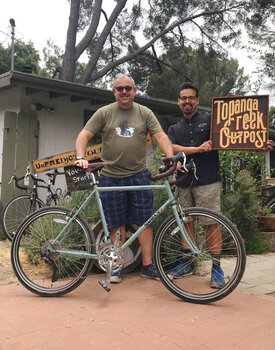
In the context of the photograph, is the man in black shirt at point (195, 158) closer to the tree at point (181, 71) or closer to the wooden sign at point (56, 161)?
the wooden sign at point (56, 161)

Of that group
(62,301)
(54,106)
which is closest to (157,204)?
(62,301)

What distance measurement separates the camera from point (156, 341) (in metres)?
2.17

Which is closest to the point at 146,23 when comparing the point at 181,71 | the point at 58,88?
the point at 181,71

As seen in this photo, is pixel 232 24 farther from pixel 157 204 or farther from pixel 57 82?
pixel 157 204

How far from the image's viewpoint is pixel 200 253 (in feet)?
9.79

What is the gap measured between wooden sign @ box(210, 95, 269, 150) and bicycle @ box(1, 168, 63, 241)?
10.1 feet

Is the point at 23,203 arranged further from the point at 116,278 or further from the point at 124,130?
the point at 124,130

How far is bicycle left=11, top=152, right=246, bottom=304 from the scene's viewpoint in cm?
295

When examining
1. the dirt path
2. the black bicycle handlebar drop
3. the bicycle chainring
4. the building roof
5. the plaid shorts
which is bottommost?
the dirt path

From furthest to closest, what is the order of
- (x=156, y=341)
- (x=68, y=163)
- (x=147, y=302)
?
1. (x=68, y=163)
2. (x=147, y=302)
3. (x=156, y=341)

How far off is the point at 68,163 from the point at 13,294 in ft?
8.38

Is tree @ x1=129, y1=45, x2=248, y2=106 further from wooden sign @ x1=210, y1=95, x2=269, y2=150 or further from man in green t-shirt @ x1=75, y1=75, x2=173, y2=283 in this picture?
man in green t-shirt @ x1=75, y1=75, x2=173, y2=283

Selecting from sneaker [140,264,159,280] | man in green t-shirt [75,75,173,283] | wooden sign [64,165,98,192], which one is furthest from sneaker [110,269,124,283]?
wooden sign [64,165,98,192]

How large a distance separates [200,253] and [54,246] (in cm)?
124
